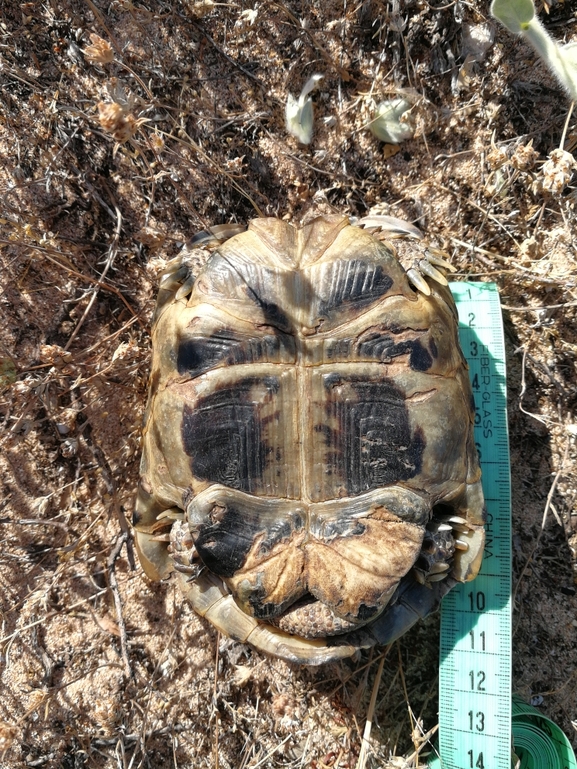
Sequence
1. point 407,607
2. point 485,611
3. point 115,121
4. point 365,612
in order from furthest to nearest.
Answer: point 485,611 → point 407,607 → point 365,612 → point 115,121

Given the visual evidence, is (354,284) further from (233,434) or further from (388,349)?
(233,434)

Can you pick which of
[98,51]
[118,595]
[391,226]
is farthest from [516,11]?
[118,595]

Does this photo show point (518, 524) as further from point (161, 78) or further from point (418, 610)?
point (161, 78)

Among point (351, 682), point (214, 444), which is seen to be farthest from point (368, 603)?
point (351, 682)

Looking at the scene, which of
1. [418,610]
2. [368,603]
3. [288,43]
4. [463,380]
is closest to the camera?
[368,603]

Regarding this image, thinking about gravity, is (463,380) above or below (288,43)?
below

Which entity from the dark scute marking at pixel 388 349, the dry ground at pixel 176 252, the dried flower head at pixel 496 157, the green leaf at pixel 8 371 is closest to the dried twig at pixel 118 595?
the dry ground at pixel 176 252
